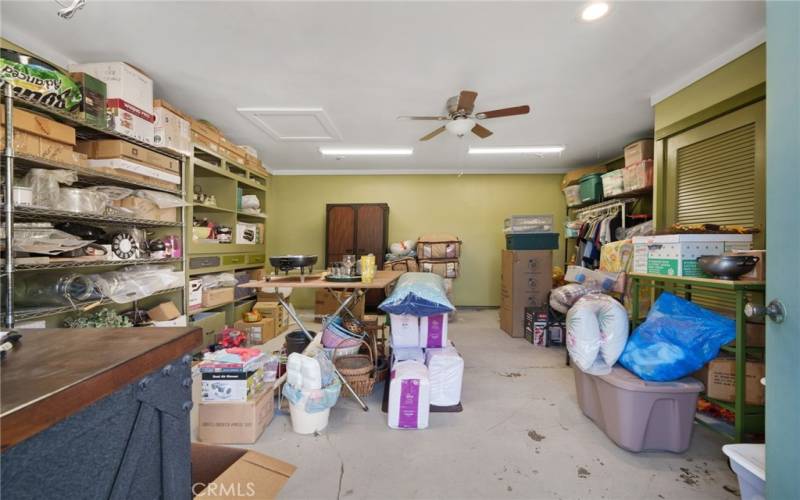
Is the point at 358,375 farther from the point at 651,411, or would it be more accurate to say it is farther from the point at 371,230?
the point at 371,230

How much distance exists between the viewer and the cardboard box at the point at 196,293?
329cm

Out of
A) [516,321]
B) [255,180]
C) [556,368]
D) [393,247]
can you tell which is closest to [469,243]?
[393,247]

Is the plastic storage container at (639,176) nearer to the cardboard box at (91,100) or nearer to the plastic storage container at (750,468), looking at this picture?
the plastic storage container at (750,468)

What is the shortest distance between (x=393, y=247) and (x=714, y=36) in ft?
Result: 14.0

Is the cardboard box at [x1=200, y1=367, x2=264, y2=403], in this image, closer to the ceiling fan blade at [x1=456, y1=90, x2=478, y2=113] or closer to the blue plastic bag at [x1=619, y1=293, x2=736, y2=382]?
the blue plastic bag at [x1=619, y1=293, x2=736, y2=382]

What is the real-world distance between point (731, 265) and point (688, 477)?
3.96ft

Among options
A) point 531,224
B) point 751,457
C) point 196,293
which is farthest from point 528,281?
point 196,293

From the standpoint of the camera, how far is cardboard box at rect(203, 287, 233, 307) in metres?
3.48

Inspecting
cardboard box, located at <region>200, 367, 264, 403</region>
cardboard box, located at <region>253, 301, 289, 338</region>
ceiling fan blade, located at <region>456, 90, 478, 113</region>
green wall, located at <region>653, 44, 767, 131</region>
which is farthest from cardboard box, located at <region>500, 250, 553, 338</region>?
cardboard box, located at <region>200, 367, 264, 403</region>

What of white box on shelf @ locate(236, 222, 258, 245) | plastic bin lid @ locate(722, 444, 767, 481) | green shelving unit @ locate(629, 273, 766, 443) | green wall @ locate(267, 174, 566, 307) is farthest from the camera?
green wall @ locate(267, 174, 566, 307)

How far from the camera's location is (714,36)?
210 centimetres

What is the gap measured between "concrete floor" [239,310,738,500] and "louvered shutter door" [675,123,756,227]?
65.4 inches

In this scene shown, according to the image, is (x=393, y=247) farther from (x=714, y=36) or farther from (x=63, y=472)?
(x=63, y=472)

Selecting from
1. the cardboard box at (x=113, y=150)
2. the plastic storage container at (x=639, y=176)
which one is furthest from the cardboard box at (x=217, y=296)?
the plastic storage container at (x=639, y=176)
